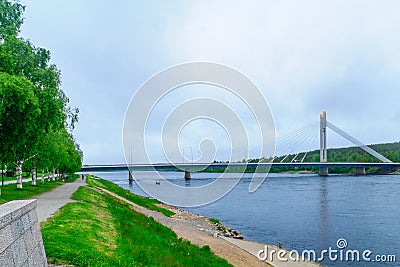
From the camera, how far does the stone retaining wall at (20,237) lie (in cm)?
466

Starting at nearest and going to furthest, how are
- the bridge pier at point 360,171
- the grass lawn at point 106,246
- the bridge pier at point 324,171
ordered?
the grass lawn at point 106,246
the bridge pier at point 324,171
the bridge pier at point 360,171

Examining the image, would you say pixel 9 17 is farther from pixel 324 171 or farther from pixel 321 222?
pixel 324 171

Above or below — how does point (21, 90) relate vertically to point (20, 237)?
above

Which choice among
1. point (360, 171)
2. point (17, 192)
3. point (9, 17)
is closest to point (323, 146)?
point (360, 171)

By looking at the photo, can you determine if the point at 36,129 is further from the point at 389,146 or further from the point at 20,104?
the point at 389,146

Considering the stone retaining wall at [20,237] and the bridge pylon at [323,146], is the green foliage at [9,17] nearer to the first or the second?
the stone retaining wall at [20,237]

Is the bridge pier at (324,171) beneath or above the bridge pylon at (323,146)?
beneath

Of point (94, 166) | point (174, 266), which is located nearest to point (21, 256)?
point (174, 266)

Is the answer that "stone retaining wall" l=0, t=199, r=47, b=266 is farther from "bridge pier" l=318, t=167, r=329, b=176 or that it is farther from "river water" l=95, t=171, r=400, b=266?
"bridge pier" l=318, t=167, r=329, b=176

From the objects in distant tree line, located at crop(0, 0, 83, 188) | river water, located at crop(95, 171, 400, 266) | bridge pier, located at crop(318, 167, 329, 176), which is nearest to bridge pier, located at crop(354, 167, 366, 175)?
bridge pier, located at crop(318, 167, 329, 176)

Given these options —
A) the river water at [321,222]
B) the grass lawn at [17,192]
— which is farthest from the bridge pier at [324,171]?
the grass lawn at [17,192]

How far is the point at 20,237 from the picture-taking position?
5.38m

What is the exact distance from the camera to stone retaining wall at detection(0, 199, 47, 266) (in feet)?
15.3

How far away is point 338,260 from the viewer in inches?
752
